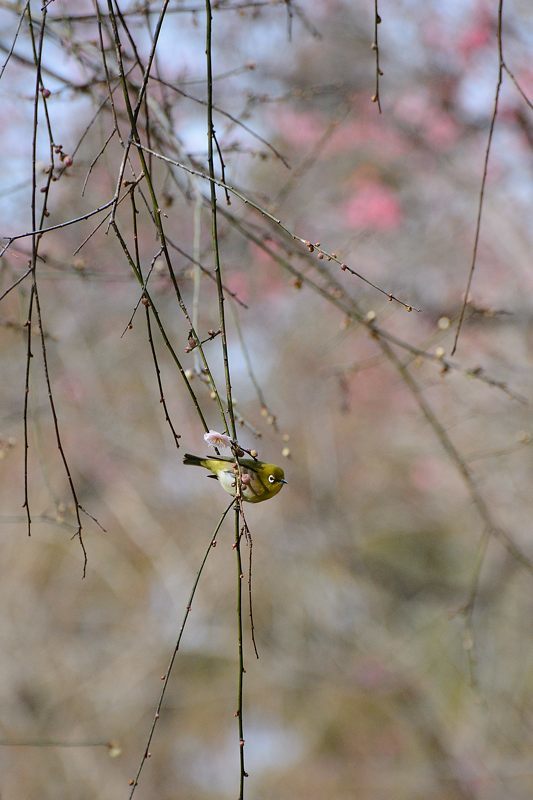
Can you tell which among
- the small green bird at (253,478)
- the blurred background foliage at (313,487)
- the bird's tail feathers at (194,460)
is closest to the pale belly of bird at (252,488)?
the small green bird at (253,478)

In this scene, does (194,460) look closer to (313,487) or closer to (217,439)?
(217,439)

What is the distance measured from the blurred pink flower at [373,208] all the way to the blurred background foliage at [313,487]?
20 millimetres

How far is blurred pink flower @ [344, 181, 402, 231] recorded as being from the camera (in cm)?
585

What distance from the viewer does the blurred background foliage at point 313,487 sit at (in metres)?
4.88

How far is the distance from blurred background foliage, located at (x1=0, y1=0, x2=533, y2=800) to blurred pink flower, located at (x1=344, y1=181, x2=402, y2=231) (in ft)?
0.07

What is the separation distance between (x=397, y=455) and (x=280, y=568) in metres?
1.44

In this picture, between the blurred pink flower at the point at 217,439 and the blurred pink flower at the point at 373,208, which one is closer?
the blurred pink flower at the point at 217,439

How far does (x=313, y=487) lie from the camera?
601 centimetres

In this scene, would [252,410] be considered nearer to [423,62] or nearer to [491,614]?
[491,614]

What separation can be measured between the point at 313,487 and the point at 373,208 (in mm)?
2042

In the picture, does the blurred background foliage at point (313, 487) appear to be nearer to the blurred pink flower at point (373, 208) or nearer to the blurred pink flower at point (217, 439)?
the blurred pink flower at point (373, 208)

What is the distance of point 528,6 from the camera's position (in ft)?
14.0

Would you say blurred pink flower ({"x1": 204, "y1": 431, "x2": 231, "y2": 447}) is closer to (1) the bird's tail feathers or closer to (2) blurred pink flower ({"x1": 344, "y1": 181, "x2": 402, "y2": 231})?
(1) the bird's tail feathers

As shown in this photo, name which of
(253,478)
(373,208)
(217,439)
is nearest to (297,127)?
(373,208)
